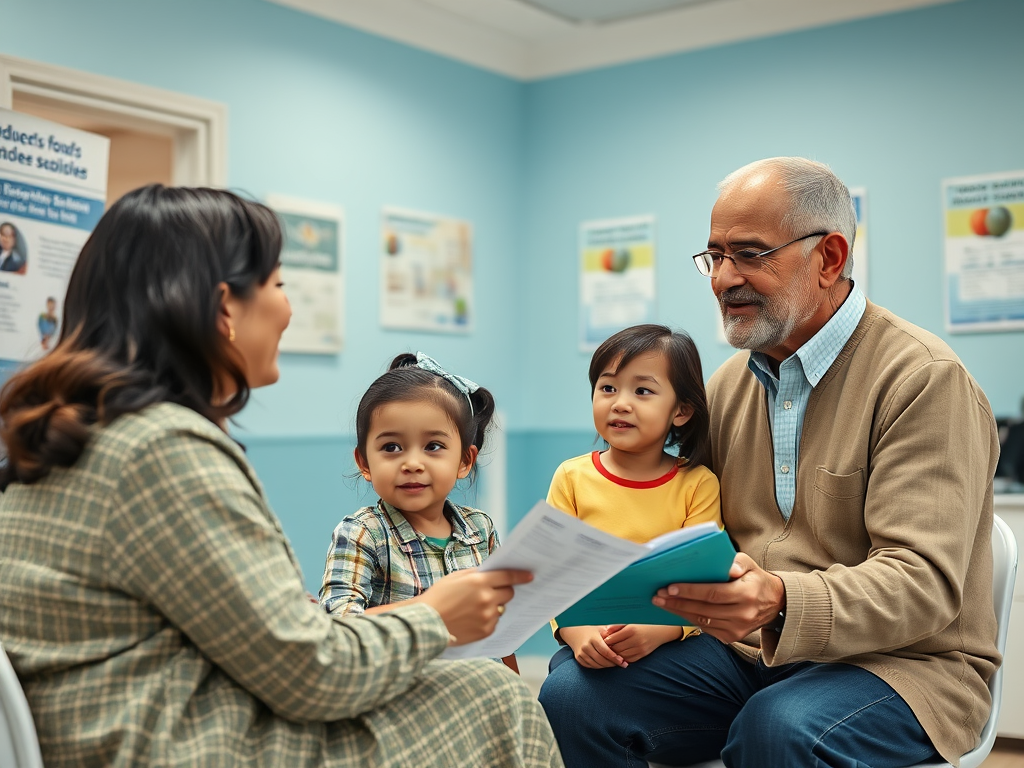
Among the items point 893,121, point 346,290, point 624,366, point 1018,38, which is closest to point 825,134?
point 893,121

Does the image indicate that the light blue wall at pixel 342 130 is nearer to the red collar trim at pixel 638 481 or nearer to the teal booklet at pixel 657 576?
the red collar trim at pixel 638 481

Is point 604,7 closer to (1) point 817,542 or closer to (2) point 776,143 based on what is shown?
(2) point 776,143

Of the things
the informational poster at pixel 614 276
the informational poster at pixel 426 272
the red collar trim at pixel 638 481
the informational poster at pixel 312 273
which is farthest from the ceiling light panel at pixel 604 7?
the red collar trim at pixel 638 481

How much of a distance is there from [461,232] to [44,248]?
2.06 metres

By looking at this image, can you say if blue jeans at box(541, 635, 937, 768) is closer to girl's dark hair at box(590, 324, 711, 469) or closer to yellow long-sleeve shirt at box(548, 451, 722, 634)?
yellow long-sleeve shirt at box(548, 451, 722, 634)

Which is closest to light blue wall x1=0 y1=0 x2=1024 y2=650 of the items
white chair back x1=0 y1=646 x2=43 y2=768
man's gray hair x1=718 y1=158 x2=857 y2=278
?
man's gray hair x1=718 y1=158 x2=857 y2=278

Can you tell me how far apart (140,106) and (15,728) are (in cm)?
297

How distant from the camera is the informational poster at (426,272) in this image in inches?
183

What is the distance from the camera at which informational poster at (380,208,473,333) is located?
4648 mm

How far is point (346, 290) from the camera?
176 inches

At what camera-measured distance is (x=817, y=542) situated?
1.87m

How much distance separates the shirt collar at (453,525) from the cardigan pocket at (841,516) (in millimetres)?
620

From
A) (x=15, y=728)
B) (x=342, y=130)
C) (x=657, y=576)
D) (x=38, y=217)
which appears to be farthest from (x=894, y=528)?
(x=342, y=130)

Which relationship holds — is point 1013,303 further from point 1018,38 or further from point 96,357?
point 96,357
